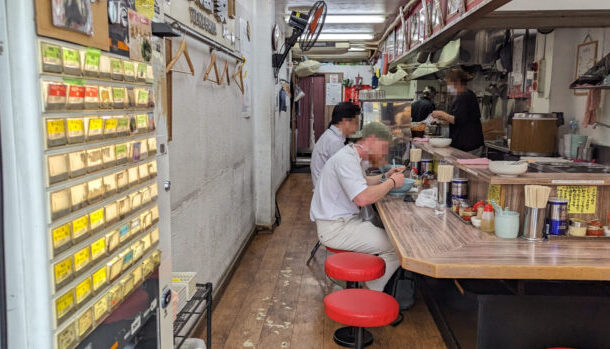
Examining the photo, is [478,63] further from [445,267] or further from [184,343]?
[184,343]

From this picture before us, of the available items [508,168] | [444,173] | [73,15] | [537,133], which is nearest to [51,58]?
[73,15]

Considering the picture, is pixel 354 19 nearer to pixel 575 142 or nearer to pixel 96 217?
pixel 575 142

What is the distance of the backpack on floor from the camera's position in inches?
154

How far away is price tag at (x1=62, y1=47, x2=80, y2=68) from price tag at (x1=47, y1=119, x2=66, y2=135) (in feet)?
0.38

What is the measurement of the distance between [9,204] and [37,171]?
0.26 feet

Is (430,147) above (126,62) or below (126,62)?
below

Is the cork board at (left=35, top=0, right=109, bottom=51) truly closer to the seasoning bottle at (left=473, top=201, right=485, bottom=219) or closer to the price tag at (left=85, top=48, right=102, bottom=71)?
the price tag at (left=85, top=48, right=102, bottom=71)

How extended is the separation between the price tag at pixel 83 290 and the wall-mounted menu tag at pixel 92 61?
1.47ft

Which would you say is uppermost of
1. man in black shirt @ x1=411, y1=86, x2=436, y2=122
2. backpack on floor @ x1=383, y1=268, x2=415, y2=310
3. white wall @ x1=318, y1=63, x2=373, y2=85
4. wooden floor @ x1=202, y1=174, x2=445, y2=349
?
white wall @ x1=318, y1=63, x2=373, y2=85

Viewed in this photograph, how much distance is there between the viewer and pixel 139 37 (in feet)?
4.38

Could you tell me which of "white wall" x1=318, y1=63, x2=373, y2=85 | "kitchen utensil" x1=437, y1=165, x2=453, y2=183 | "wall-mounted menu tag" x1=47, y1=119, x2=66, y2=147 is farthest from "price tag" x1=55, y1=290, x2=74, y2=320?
"white wall" x1=318, y1=63, x2=373, y2=85

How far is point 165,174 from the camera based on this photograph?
5.17 feet

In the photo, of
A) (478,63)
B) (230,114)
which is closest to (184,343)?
(230,114)

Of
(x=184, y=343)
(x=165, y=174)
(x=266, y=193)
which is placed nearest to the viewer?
(x=165, y=174)
